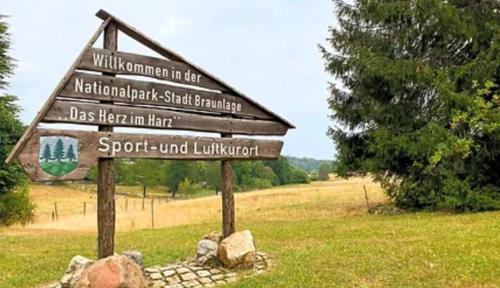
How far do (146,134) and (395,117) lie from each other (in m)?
12.7

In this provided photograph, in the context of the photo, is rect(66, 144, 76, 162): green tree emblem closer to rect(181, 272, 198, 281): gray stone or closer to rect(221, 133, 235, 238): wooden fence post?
rect(181, 272, 198, 281): gray stone

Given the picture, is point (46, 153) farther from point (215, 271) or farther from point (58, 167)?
point (215, 271)

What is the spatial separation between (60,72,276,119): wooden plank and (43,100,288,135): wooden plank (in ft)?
0.46

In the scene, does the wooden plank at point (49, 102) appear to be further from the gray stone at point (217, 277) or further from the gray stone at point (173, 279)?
the gray stone at point (217, 277)

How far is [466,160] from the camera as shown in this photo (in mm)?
18312

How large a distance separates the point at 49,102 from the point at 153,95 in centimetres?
205

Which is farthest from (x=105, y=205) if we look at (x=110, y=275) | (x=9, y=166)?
(x=9, y=166)

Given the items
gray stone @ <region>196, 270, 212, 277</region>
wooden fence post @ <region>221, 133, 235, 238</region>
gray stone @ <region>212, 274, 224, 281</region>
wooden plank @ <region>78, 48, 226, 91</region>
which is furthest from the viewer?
wooden fence post @ <region>221, 133, 235, 238</region>

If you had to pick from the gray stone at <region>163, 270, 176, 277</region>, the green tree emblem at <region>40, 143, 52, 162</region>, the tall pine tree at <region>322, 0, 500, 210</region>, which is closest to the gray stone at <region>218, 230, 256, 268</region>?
the gray stone at <region>163, 270, 176, 277</region>

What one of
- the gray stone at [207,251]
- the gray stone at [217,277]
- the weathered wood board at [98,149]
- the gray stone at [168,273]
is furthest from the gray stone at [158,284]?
the weathered wood board at [98,149]

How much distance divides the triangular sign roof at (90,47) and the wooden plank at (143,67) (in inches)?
3.0

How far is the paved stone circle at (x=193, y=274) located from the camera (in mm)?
8828

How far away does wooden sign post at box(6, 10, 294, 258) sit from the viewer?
7801mm

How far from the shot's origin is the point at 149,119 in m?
9.14
